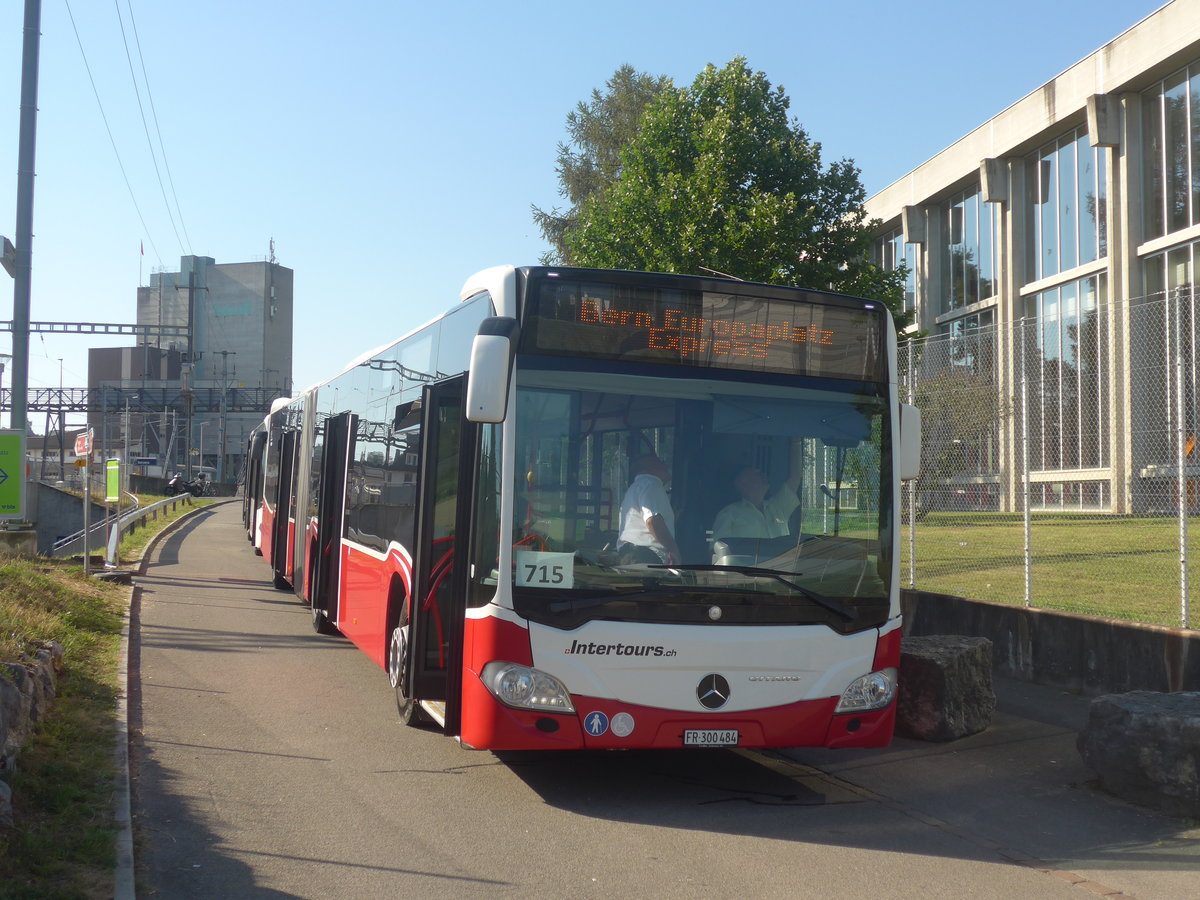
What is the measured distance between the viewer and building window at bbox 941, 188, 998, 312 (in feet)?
121

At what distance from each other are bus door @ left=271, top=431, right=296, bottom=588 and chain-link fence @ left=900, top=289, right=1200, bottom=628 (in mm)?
8356

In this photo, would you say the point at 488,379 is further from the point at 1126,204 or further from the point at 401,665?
the point at 1126,204

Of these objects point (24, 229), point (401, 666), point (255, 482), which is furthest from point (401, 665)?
point (255, 482)

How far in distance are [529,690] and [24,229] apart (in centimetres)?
1458

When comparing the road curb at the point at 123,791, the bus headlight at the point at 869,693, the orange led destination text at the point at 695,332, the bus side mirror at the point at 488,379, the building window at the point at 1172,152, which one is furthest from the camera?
the building window at the point at 1172,152

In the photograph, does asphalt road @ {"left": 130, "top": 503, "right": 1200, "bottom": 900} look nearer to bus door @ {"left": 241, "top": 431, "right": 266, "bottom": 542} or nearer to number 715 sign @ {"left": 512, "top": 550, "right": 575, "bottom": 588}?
number 715 sign @ {"left": 512, "top": 550, "right": 575, "bottom": 588}

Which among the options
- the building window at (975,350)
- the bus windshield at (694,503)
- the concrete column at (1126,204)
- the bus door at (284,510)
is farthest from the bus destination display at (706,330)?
the concrete column at (1126,204)

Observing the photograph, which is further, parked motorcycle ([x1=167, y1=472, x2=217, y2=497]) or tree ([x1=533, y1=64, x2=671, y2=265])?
parked motorcycle ([x1=167, y1=472, x2=217, y2=497])

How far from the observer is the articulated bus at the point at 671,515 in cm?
655

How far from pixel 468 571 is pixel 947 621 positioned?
654 centimetres

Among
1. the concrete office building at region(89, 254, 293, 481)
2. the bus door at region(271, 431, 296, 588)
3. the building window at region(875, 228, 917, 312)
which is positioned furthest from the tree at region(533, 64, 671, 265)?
the concrete office building at region(89, 254, 293, 481)

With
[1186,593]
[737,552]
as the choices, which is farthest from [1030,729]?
[737,552]

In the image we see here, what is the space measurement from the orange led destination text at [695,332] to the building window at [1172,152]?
79.5 ft

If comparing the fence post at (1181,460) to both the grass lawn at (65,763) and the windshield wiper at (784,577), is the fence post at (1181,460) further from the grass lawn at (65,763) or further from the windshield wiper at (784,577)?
the grass lawn at (65,763)
